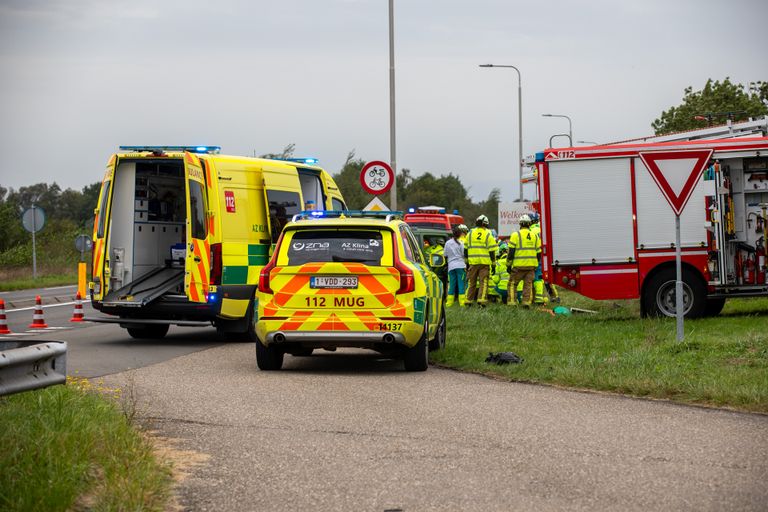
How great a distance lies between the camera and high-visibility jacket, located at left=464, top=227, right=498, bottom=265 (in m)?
23.9

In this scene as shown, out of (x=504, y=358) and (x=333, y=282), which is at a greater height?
(x=333, y=282)

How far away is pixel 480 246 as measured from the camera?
24.0 meters

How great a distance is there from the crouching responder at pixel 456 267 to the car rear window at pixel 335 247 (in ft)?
37.6

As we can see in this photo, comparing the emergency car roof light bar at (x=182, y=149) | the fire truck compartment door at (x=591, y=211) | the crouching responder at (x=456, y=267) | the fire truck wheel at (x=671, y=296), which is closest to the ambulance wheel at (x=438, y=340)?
the emergency car roof light bar at (x=182, y=149)

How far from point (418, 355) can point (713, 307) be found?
8942mm

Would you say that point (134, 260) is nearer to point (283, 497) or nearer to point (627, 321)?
point (627, 321)

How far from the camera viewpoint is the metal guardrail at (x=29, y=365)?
20.0ft

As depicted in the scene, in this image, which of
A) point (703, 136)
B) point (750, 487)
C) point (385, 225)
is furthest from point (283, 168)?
point (750, 487)

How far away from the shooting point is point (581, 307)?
24656 mm

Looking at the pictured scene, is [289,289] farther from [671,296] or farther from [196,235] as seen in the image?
[671,296]

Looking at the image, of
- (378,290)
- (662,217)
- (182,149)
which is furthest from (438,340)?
(662,217)

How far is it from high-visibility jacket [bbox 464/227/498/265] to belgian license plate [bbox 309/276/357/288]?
11218mm

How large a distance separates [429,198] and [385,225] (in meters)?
86.3

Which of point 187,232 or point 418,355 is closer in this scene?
point 418,355
